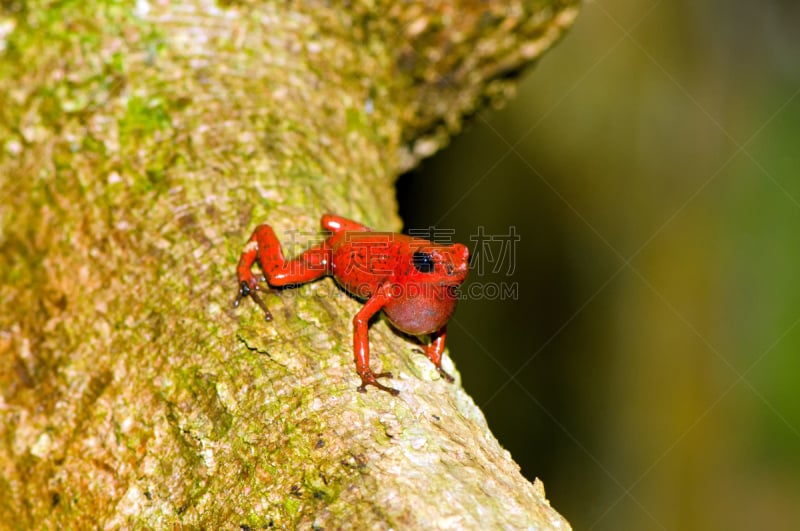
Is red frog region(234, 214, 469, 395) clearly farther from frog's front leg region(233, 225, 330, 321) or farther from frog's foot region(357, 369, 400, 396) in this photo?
frog's foot region(357, 369, 400, 396)

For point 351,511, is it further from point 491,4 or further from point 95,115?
point 491,4

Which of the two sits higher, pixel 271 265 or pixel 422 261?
pixel 422 261

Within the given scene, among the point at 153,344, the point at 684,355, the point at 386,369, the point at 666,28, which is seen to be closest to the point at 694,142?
the point at 666,28

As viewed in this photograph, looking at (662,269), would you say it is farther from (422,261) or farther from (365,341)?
(365,341)

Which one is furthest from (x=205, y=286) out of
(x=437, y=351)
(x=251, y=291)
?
(x=437, y=351)

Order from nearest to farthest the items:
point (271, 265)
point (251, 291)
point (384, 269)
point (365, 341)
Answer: point (365, 341)
point (251, 291)
point (271, 265)
point (384, 269)

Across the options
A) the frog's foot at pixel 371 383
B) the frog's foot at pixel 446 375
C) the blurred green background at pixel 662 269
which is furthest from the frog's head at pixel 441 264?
the blurred green background at pixel 662 269

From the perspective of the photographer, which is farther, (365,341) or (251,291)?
(251,291)

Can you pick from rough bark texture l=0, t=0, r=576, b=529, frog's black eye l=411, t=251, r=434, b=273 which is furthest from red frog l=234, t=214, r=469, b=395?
rough bark texture l=0, t=0, r=576, b=529
